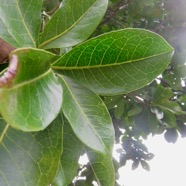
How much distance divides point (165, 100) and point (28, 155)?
1.01 metres

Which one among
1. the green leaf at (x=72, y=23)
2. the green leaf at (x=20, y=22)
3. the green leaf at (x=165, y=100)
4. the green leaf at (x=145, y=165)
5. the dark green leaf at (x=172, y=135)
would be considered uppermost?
the green leaf at (x=20, y=22)

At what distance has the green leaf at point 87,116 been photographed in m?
0.49

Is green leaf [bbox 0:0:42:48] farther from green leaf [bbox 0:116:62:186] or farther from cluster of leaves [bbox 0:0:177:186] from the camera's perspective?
green leaf [bbox 0:116:62:186]

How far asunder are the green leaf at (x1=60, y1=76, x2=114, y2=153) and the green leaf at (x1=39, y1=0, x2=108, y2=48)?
8cm

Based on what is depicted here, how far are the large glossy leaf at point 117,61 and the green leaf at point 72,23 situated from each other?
0.17 feet

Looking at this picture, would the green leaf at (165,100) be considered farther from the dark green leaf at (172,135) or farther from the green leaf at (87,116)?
the green leaf at (87,116)

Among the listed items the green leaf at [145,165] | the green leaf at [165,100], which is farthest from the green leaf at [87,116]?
the green leaf at [145,165]

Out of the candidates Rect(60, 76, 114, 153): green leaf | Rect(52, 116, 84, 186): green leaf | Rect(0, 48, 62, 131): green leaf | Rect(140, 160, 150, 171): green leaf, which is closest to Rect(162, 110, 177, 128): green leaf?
Rect(140, 160, 150, 171): green leaf

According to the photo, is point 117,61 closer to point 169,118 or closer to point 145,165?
point 169,118

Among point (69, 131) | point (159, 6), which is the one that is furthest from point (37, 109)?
point (159, 6)

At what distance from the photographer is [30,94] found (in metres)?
0.37

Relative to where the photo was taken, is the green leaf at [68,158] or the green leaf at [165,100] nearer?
the green leaf at [68,158]

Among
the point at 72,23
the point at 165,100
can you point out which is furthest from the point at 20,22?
the point at 165,100

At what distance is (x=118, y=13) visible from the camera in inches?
69.2
